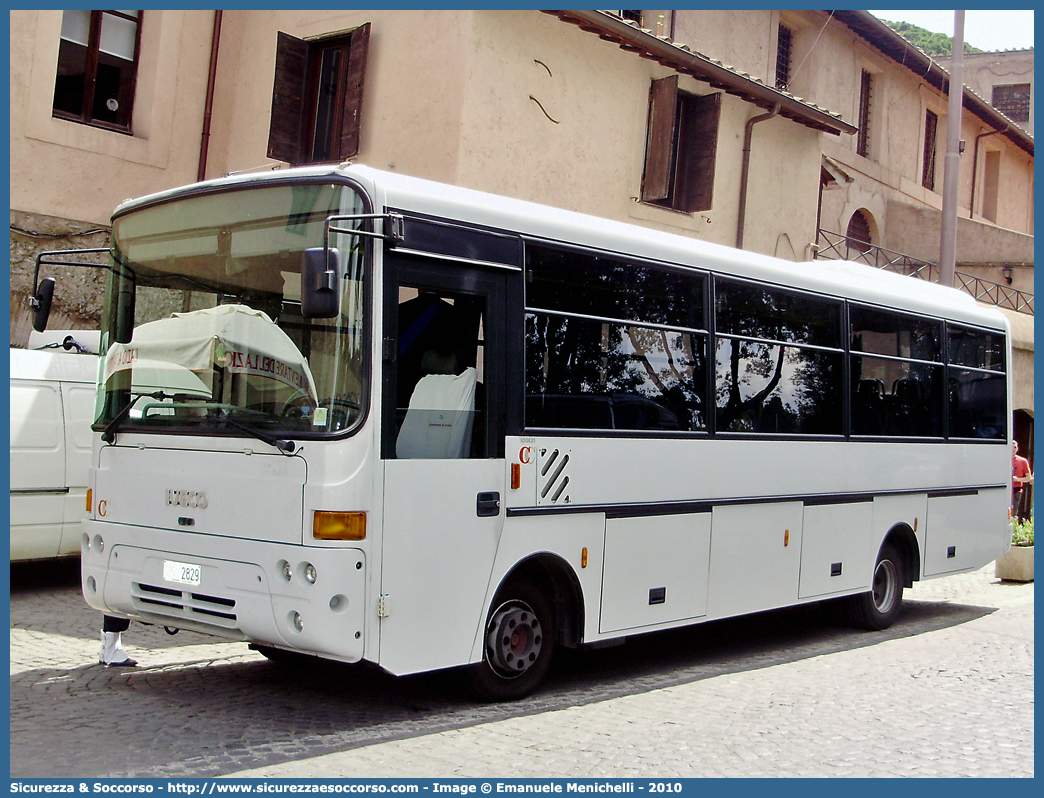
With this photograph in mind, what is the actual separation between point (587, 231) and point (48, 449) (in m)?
5.72

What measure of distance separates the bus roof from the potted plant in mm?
5063

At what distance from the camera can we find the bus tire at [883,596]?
34.0 feet

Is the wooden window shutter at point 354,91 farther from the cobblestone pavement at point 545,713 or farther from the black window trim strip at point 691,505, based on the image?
the black window trim strip at point 691,505

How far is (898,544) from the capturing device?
10.8 meters

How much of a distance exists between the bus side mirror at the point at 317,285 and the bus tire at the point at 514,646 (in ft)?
6.81

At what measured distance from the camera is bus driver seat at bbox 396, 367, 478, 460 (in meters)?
6.27

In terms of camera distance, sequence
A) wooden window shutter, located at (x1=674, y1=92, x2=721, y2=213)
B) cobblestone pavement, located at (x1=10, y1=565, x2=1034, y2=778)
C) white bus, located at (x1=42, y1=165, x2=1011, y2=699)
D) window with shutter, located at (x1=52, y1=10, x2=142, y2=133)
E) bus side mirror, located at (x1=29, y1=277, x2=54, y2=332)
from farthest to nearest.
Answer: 1. wooden window shutter, located at (x1=674, y1=92, x2=721, y2=213)
2. window with shutter, located at (x1=52, y1=10, x2=142, y2=133)
3. bus side mirror, located at (x1=29, y1=277, x2=54, y2=332)
4. white bus, located at (x1=42, y1=165, x2=1011, y2=699)
5. cobblestone pavement, located at (x1=10, y1=565, x2=1034, y2=778)

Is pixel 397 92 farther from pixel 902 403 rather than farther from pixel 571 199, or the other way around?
pixel 902 403

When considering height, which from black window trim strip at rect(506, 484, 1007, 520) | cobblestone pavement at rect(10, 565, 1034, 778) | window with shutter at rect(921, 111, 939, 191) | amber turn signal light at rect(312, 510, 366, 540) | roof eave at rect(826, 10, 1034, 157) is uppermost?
roof eave at rect(826, 10, 1034, 157)

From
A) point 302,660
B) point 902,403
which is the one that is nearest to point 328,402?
point 302,660

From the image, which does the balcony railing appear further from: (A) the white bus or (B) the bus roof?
(A) the white bus

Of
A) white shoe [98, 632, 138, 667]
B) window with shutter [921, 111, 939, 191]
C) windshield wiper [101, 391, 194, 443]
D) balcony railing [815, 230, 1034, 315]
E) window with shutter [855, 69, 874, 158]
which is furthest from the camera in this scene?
window with shutter [921, 111, 939, 191]

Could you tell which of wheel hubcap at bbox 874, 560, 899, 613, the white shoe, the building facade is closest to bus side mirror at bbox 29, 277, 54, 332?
the white shoe

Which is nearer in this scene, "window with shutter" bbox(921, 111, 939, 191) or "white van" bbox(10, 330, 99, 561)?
"white van" bbox(10, 330, 99, 561)
